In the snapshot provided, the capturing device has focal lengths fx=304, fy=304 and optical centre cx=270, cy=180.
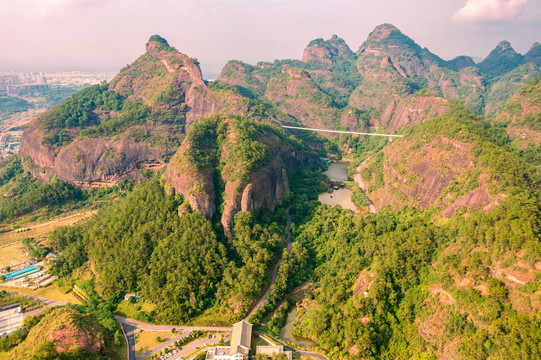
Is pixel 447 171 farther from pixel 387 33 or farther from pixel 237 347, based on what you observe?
pixel 387 33

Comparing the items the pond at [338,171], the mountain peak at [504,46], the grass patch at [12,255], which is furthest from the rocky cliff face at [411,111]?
the mountain peak at [504,46]

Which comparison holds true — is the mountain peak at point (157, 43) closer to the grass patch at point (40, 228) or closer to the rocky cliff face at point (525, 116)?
the grass patch at point (40, 228)

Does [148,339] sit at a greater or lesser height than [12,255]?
lesser

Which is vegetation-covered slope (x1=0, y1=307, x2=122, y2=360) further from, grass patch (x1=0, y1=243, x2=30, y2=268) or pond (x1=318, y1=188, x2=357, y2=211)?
pond (x1=318, y1=188, x2=357, y2=211)

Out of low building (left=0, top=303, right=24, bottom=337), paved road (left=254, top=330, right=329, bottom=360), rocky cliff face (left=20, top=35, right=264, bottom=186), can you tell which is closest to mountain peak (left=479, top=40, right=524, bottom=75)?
rocky cliff face (left=20, top=35, right=264, bottom=186)

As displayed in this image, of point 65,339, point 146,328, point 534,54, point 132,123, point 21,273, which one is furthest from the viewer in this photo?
point 534,54

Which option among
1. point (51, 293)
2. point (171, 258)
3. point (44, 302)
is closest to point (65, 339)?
point (171, 258)

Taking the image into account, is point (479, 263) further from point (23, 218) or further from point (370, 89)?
point (370, 89)
